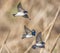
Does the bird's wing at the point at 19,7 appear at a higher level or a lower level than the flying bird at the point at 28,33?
higher

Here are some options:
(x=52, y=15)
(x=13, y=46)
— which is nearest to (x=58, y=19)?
(x=52, y=15)

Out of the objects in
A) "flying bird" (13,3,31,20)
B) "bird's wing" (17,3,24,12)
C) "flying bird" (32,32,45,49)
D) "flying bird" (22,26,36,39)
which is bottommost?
"flying bird" (32,32,45,49)

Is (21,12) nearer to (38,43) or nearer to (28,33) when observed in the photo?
(28,33)

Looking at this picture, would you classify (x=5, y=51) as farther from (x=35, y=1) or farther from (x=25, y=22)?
(x=35, y=1)

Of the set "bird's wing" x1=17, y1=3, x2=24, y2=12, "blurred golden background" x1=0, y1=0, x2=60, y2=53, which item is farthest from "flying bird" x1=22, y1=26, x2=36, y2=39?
"bird's wing" x1=17, y1=3, x2=24, y2=12

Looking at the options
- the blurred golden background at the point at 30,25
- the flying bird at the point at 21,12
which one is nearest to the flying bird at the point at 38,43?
the blurred golden background at the point at 30,25

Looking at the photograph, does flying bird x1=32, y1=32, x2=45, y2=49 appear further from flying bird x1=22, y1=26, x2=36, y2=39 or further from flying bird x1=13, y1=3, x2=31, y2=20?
flying bird x1=13, y1=3, x2=31, y2=20

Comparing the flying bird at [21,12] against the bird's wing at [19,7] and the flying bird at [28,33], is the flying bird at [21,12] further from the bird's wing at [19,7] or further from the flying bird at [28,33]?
the flying bird at [28,33]

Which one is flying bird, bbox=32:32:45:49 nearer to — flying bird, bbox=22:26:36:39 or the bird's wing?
flying bird, bbox=22:26:36:39

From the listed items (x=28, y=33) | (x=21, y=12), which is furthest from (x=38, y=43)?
(x=21, y=12)

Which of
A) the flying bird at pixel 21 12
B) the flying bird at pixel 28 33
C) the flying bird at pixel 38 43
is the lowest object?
the flying bird at pixel 38 43

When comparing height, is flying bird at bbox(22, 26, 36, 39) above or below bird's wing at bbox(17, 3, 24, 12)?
below
